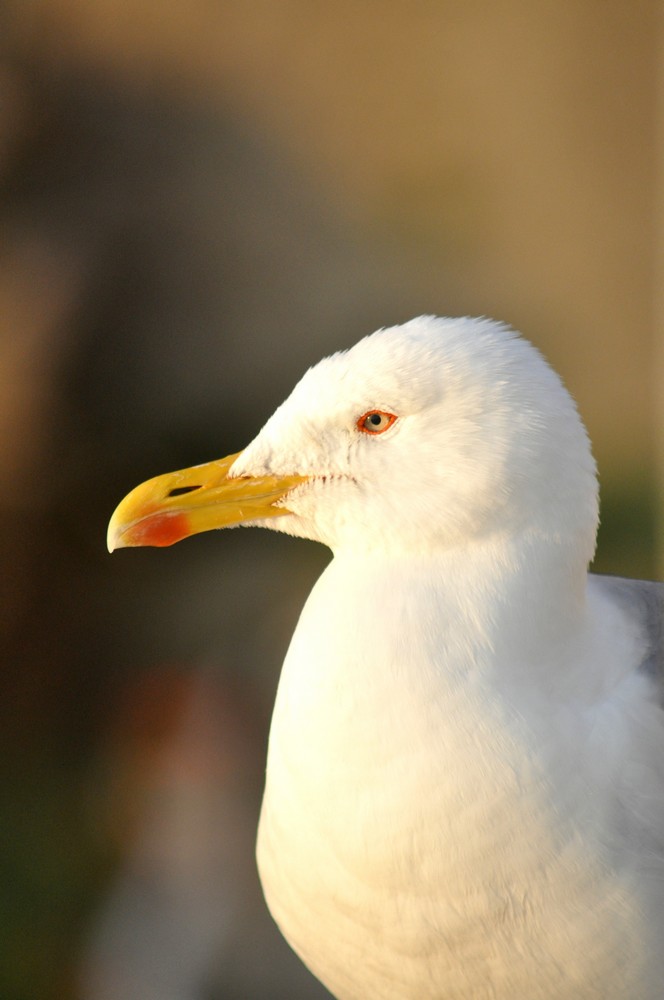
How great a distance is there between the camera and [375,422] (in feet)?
2.30

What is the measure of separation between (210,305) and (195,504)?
0.97 meters

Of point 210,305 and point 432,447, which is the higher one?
point 432,447

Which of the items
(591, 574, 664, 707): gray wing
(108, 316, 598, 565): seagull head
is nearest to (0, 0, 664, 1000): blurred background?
(591, 574, 664, 707): gray wing

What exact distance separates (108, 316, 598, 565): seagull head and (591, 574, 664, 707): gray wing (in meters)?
0.13

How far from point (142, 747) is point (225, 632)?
21 cm

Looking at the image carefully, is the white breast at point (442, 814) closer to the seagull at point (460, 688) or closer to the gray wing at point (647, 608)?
the seagull at point (460, 688)

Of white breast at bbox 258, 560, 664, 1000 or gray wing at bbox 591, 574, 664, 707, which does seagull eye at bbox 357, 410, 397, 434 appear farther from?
gray wing at bbox 591, 574, 664, 707

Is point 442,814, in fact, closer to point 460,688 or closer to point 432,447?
point 460,688

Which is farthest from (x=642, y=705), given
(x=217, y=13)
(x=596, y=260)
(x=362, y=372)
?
(x=217, y=13)

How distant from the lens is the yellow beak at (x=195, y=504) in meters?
0.73

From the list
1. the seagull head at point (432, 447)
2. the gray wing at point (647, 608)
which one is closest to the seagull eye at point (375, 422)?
the seagull head at point (432, 447)

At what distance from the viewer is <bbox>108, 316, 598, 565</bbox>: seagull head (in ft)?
2.20

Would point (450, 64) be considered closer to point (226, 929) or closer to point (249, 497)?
point (249, 497)

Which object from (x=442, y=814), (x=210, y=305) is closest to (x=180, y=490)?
(x=442, y=814)
